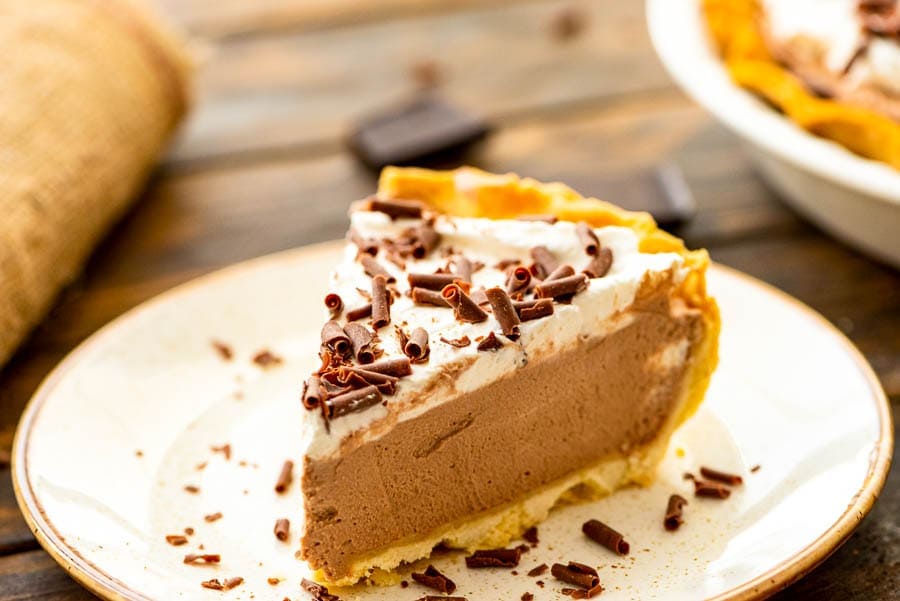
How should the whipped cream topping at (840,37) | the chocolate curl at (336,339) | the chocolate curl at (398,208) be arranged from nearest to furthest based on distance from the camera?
the chocolate curl at (336,339)
the chocolate curl at (398,208)
the whipped cream topping at (840,37)

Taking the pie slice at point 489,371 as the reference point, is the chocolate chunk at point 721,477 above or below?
below

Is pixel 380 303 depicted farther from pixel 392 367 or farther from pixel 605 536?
pixel 605 536

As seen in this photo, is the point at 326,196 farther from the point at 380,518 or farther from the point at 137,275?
the point at 380,518

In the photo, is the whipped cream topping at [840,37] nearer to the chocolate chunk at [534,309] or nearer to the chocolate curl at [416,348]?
the chocolate chunk at [534,309]

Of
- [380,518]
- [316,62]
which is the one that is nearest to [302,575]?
[380,518]

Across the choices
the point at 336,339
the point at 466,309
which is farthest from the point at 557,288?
the point at 336,339

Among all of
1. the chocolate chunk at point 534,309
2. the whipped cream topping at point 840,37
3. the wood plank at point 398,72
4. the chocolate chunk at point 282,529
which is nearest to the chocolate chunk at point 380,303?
the chocolate chunk at point 534,309

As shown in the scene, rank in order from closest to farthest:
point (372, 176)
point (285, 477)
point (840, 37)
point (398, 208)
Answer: point (285, 477), point (398, 208), point (840, 37), point (372, 176)

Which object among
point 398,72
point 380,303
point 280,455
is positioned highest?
point 380,303
